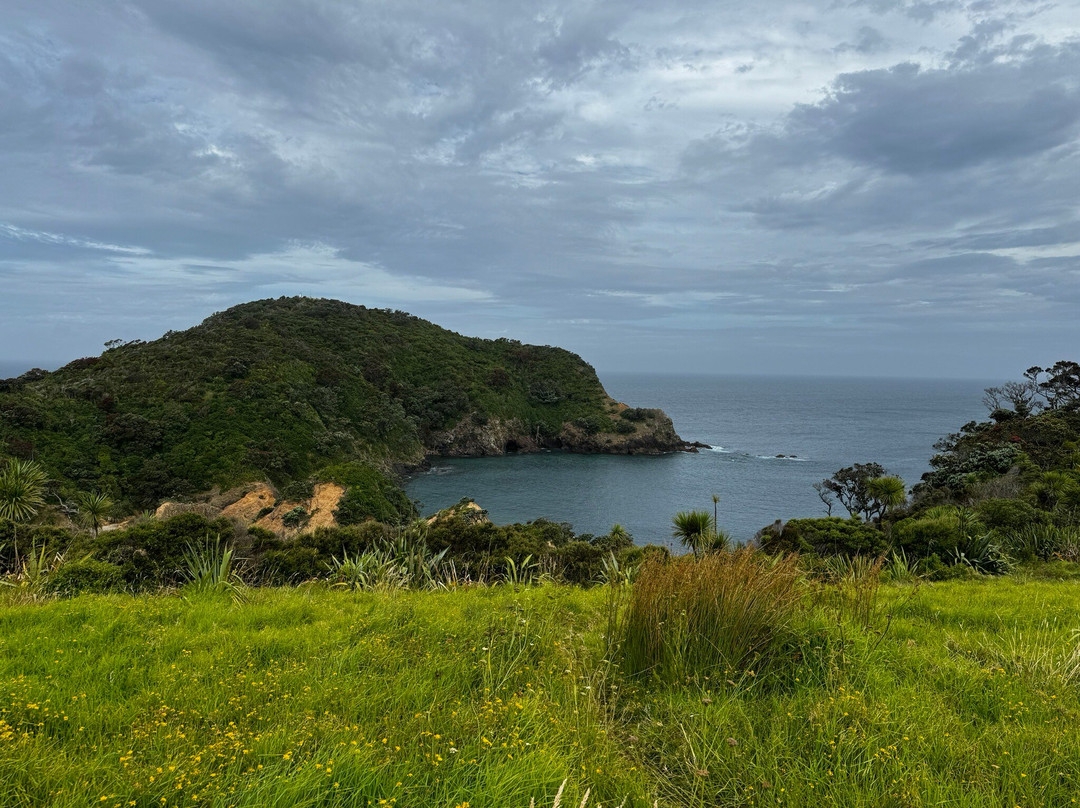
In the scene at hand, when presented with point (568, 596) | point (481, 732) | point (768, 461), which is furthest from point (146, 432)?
point (768, 461)

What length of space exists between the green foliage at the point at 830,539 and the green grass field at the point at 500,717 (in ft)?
28.2

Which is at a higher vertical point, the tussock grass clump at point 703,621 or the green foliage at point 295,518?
the tussock grass clump at point 703,621

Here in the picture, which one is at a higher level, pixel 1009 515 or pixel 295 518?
pixel 1009 515

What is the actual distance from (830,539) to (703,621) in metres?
11.7

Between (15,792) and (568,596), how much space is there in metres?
5.01

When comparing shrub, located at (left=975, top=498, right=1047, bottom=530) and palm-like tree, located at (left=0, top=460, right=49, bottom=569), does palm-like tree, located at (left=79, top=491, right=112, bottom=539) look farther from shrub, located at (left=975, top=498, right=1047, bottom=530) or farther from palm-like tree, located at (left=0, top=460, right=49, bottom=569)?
shrub, located at (left=975, top=498, right=1047, bottom=530)

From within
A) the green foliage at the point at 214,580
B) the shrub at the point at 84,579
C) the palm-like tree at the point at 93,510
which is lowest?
the palm-like tree at the point at 93,510

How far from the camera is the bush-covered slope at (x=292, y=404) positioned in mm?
34438

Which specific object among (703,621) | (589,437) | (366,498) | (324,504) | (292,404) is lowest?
(324,504)

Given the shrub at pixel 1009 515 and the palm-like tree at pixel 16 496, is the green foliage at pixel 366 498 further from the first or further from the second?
the shrub at pixel 1009 515

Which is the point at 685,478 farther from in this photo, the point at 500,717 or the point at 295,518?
the point at 500,717

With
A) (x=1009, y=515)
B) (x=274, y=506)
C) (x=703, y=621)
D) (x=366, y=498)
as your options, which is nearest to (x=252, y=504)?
(x=274, y=506)

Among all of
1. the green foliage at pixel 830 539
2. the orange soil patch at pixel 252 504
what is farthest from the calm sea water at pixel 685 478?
the green foliage at pixel 830 539

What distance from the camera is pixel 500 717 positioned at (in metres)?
3.01
